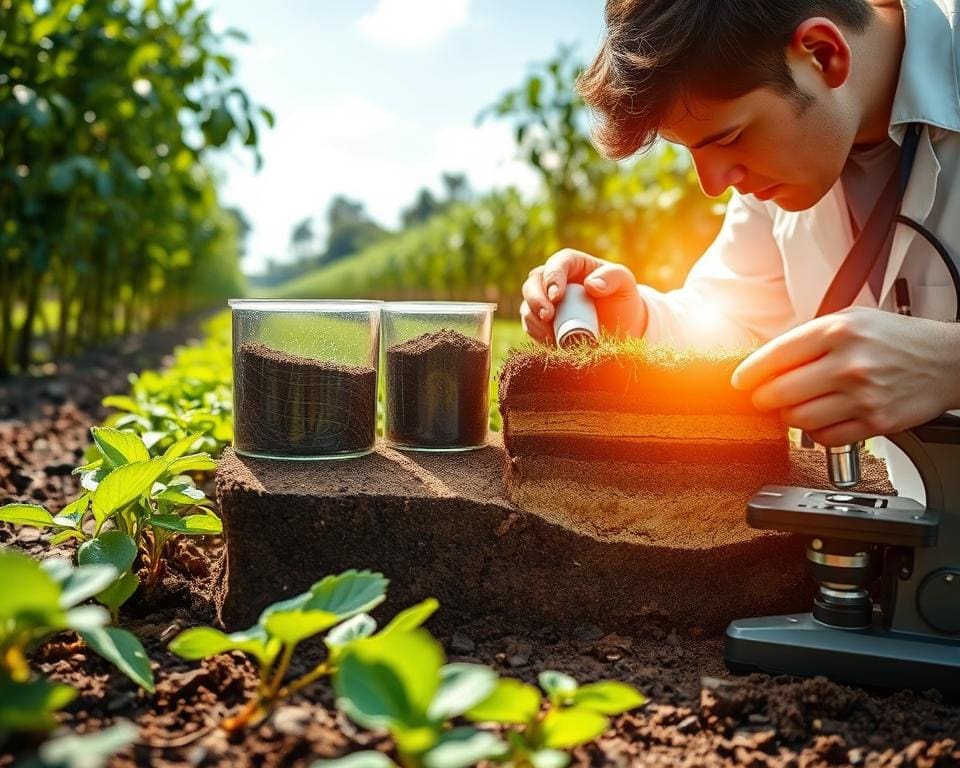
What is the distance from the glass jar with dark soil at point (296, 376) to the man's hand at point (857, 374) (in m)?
0.74

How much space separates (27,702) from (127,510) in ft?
2.64

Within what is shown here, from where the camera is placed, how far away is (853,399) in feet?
4.29

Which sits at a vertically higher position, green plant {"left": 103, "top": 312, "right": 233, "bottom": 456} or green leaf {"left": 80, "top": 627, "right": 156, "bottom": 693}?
green plant {"left": 103, "top": 312, "right": 233, "bottom": 456}

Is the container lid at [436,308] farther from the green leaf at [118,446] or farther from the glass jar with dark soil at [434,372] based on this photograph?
the green leaf at [118,446]

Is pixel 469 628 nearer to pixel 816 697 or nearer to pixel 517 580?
pixel 517 580

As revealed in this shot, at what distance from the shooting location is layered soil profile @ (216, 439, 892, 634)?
1.45 metres

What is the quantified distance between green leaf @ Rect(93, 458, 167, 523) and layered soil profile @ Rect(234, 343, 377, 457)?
0.26m

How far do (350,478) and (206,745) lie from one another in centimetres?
61

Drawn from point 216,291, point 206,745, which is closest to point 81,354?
point 206,745

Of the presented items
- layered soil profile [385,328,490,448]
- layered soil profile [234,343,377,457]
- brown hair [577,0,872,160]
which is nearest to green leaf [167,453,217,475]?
layered soil profile [234,343,377,457]

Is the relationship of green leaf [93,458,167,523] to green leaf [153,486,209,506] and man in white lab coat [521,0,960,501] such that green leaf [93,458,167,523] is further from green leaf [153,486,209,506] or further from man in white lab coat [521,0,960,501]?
man in white lab coat [521,0,960,501]

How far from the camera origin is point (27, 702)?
0.75 meters

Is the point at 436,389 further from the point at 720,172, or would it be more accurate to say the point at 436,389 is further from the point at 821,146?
the point at 821,146

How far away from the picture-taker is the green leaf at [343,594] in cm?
108
